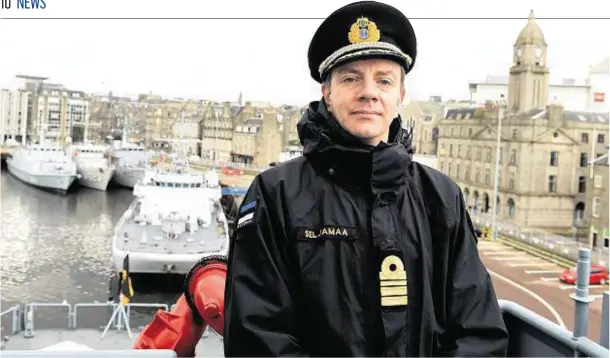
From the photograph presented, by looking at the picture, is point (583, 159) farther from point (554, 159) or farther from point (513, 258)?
point (513, 258)

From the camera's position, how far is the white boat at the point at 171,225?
1238 centimetres

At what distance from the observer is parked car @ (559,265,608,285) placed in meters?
12.5

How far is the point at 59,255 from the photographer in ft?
51.0

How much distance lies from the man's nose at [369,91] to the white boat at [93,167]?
29.2 meters

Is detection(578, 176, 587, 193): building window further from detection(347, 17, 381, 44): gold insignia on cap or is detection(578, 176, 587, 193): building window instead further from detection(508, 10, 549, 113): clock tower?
detection(347, 17, 381, 44): gold insignia on cap

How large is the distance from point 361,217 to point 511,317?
994 mm

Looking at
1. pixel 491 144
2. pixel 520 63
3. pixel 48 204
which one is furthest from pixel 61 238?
pixel 520 63

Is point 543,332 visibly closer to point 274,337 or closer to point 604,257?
point 274,337

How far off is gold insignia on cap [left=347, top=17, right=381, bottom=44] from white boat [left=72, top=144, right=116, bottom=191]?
29133 mm

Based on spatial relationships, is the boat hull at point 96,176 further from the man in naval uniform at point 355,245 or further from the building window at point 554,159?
the man in naval uniform at point 355,245

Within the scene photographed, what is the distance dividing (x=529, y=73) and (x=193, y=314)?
23763 mm

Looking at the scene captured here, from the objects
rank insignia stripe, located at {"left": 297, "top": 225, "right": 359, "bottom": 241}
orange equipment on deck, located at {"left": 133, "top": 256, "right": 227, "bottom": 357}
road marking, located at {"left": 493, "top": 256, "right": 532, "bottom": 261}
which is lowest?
road marking, located at {"left": 493, "top": 256, "right": 532, "bottom": 261}

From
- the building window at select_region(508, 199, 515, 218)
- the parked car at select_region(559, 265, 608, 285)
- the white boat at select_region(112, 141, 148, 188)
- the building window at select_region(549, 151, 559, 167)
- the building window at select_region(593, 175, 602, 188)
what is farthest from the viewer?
the white boat at select_region(112, 141, 148, 188)

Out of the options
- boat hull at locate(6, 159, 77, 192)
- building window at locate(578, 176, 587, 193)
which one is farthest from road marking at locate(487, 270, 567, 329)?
boat hull at locate(6, 159, 77, 192)
